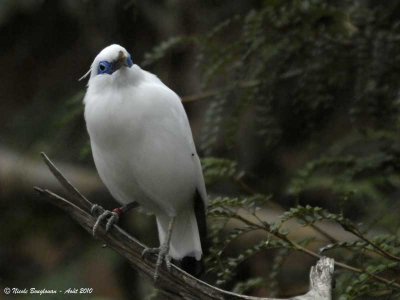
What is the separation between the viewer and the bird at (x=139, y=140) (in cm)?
355

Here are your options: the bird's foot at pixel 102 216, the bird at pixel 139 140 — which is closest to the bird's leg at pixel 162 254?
the bird at pixel 139 140

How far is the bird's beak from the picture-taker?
3.56 meters

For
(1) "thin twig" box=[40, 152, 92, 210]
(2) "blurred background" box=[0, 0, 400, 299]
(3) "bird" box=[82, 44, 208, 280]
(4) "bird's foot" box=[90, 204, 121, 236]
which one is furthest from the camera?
(2) "blurred background" box=[0, 0, 400, 299]

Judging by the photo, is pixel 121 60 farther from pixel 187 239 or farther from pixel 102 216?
pixel 187 239

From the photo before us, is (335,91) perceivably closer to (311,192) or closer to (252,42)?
(252,42)

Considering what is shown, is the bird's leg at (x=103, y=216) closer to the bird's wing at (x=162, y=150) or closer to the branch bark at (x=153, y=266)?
the branch bark at (x=153, y=266)

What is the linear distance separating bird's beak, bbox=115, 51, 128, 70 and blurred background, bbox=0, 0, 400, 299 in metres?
0.62

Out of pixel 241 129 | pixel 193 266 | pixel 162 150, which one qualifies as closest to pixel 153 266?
pixel 162 150

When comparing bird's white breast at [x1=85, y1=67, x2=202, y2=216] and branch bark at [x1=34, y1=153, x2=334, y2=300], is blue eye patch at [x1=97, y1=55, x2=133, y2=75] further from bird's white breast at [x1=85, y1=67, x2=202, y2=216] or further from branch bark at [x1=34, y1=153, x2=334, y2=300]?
branch bark at [x1=34, y1=153, x2=334, y2=300]

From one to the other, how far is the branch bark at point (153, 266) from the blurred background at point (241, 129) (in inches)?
4.3

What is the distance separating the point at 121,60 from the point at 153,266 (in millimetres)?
773

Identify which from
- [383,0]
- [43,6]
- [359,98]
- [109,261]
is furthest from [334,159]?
[43,6]

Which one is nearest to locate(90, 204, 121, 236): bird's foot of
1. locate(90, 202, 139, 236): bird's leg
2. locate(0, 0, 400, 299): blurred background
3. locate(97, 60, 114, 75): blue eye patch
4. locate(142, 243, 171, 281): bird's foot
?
locate(90, 202, 139, 236): bird's leg

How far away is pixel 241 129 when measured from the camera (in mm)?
5855
